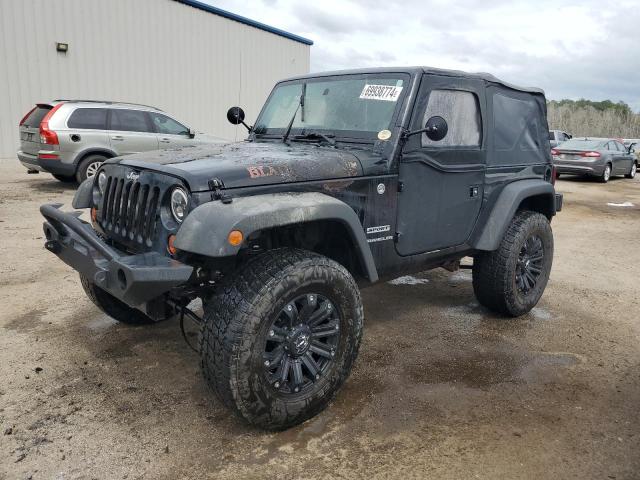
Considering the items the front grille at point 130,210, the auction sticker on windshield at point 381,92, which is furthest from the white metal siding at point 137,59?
the front grille at point 130,210

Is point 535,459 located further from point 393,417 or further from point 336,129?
point 336,129

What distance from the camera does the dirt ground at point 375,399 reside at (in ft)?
8.43

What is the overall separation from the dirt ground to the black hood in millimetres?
1321

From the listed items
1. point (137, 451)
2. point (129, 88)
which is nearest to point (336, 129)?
point (137, 451)

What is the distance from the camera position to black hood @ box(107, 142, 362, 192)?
108 inches

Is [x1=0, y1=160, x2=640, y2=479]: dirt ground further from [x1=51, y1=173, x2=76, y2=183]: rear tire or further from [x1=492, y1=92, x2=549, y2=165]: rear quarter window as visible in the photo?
[x1=51, y1=173, x2=76, y2=183]: rear tire

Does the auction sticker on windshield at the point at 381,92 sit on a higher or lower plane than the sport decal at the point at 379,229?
higher

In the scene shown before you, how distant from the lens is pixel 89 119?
10.2 metres

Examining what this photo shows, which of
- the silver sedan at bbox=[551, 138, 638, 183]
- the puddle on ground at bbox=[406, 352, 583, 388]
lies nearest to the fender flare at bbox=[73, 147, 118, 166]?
the puddle on ground at bbox=[406, 352, 583, 388]

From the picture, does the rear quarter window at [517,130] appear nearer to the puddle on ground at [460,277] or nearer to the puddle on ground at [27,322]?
the puddle on ground at [460,277]

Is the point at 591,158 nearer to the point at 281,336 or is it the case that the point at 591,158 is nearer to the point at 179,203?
the point at 281,336

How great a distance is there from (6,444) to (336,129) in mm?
2636

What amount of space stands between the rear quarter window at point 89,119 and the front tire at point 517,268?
834 cm

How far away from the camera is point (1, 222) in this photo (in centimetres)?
759
